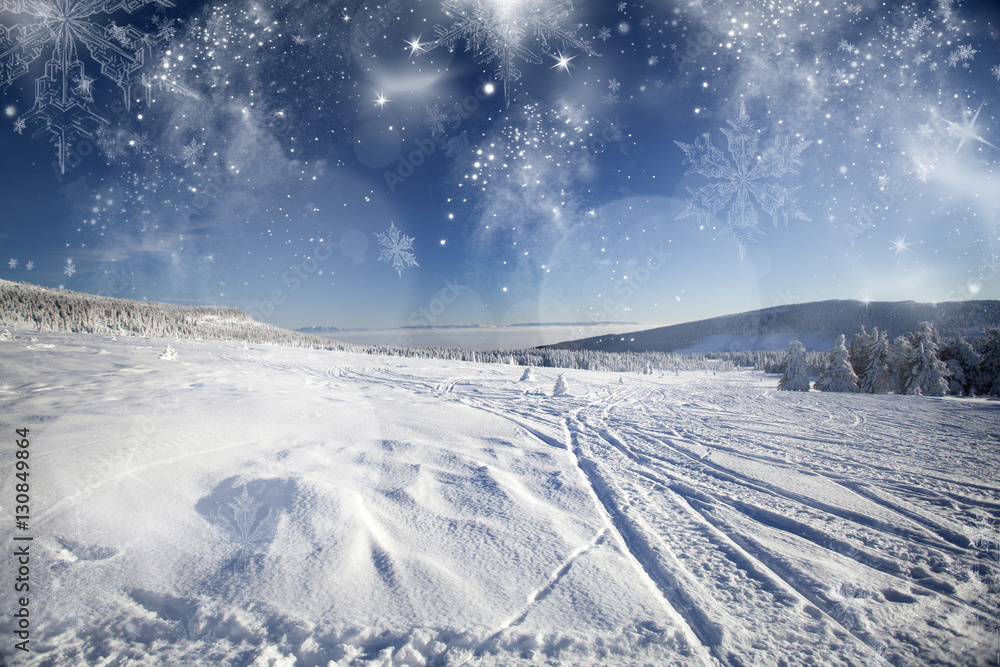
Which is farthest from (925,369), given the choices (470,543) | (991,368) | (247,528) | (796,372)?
(247,528)

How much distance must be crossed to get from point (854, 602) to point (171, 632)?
5.72 meters

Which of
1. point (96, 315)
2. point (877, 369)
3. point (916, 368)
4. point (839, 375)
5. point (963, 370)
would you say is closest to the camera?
point (916, 368)

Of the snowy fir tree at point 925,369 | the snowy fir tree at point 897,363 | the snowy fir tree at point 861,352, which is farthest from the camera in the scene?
the snowy fir tree at point 861,352

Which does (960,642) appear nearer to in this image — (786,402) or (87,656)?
(87,656)

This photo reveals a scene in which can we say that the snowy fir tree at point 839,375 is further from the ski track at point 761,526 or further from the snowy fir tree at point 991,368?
the ski track at point 761,526

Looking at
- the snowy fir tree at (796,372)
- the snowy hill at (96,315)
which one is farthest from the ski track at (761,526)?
the snowy hill at (96,315)

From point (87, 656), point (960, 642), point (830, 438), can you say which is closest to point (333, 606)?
point (87, 656)

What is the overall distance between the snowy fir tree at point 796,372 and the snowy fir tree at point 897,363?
4590 millimetres

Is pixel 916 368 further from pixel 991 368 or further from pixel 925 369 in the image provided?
pixel 991 368

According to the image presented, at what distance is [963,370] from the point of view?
949 inches

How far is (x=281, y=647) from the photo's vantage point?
2529 millimetres

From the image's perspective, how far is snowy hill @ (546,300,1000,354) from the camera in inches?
5098

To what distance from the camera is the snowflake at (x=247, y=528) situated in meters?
3.39

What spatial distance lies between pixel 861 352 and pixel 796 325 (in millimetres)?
165752
